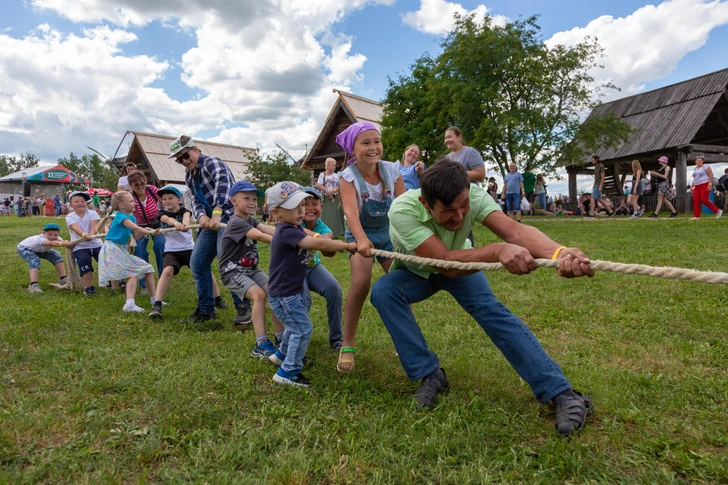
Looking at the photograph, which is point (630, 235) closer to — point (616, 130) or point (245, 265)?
point (245, 265)

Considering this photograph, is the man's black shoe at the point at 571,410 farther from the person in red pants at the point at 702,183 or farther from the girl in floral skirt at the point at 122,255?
the person in red pants at the point at 702,183

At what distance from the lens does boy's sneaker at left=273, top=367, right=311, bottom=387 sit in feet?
10.7

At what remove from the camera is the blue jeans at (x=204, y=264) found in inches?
201

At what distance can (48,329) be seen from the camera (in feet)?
15.9

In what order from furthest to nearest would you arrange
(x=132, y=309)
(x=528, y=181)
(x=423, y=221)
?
1. (x=528, y=181)
2. (x=132, y=309)
3. (x=423, y=221)

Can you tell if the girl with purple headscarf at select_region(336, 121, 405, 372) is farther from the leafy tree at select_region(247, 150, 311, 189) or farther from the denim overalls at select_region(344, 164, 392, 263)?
the leafy tree at select_region(247, 150, 311, 189)

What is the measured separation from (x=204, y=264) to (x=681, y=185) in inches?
841

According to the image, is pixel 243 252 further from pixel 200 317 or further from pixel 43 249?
pixel 43 249

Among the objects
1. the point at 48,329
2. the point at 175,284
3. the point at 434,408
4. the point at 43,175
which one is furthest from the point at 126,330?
the point at 43,175

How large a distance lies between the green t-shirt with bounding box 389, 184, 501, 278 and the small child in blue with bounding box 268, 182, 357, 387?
0.52 metres

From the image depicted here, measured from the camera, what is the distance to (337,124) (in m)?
24.5

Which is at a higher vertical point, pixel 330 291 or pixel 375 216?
pixel 375 216

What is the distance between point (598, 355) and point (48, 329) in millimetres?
5060

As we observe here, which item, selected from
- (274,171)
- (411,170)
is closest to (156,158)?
(274,171)
